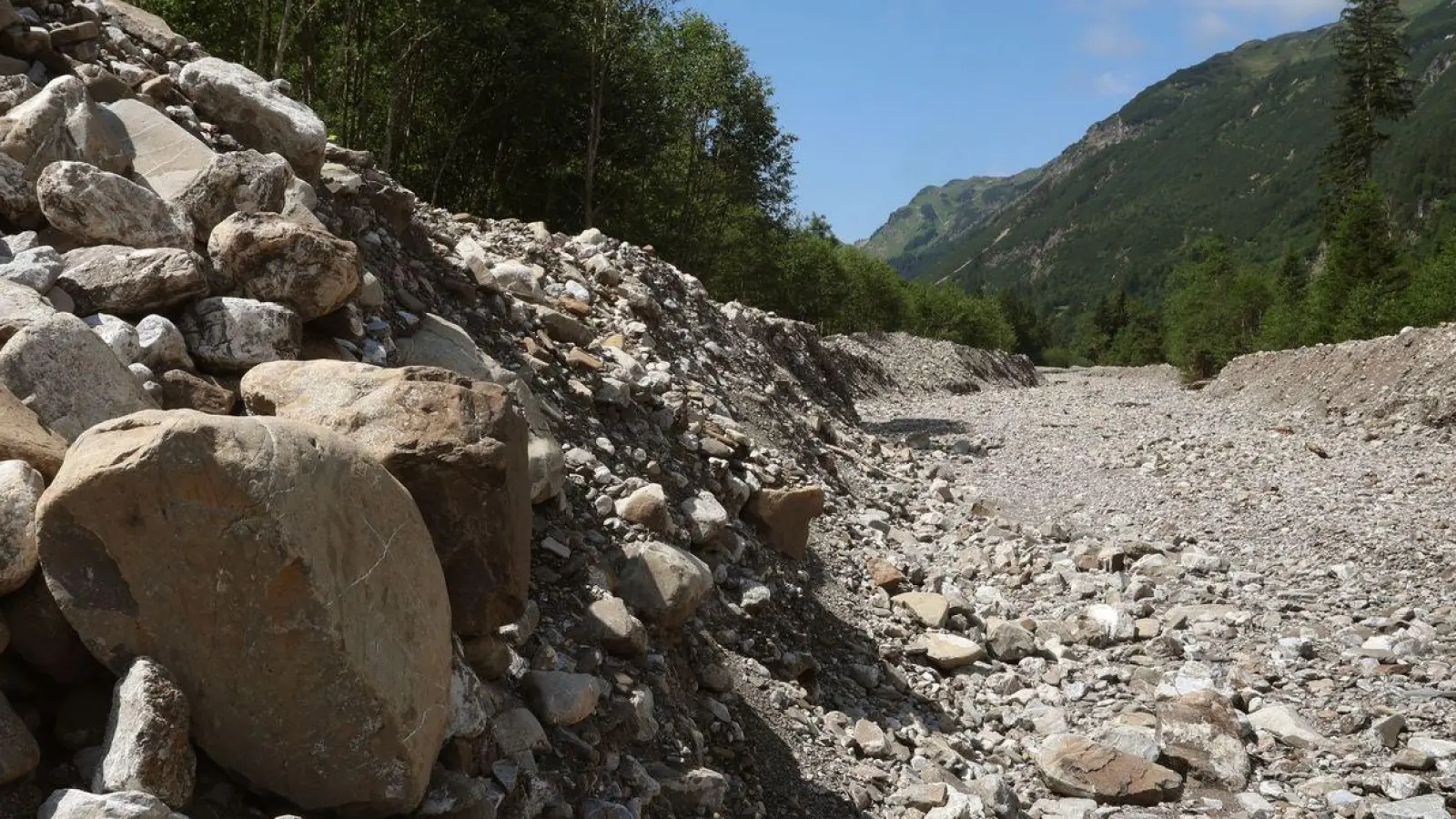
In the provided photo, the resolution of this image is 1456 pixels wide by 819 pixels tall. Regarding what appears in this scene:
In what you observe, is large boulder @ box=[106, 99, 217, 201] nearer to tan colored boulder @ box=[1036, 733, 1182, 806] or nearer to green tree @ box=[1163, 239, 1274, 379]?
tan colored boulder @ box=[1036, 733, 1182, 806]

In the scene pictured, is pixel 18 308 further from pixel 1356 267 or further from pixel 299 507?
pixel 1356 267

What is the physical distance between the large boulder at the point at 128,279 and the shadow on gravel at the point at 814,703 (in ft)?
13.1

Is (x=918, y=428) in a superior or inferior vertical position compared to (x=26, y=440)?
inferior

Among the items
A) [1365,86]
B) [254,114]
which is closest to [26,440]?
[254,114]

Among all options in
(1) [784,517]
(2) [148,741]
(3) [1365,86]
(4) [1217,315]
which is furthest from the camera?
(4) [1217,315]

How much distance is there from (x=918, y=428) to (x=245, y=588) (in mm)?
21376

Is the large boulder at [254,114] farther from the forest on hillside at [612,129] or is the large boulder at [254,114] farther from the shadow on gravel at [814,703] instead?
the forest on hillside at [612,129]

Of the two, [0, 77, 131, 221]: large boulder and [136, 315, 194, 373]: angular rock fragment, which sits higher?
[0, 77, 131, 221]: large boulder

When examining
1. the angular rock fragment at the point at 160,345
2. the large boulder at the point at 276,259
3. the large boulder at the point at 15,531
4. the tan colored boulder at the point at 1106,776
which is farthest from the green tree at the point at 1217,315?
the large boulder at the point at 15,531

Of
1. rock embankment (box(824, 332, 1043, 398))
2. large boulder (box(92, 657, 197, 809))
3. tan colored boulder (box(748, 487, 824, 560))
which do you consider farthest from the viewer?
rock embankment (box(824, 332, 1043, 398))

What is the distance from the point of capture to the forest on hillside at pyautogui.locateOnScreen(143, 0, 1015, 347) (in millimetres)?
21328

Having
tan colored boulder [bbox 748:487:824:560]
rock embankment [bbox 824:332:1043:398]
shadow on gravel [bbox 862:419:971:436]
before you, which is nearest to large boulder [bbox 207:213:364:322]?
tan colored boulder [bbox 748:487:824:560]

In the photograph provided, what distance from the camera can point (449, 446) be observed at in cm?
402

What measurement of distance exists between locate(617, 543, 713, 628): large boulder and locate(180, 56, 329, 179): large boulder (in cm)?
389
